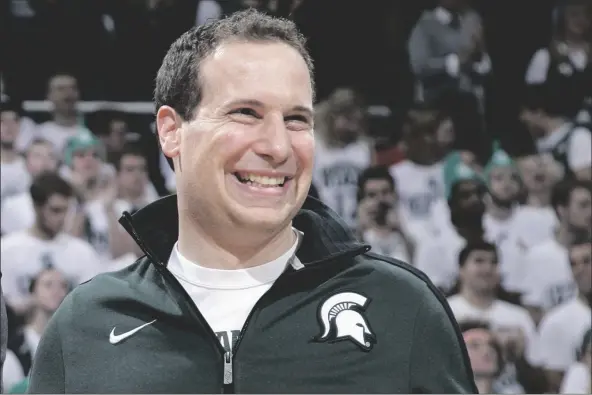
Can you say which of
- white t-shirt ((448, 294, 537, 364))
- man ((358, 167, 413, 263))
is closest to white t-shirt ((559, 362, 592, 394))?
white t-shirt ((448, 294, 537, 364))

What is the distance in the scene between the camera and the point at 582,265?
579 cm

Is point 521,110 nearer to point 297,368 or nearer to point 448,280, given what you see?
point 448,280

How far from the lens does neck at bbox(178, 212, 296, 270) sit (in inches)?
74.5

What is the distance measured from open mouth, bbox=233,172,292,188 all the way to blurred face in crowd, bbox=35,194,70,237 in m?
3.84

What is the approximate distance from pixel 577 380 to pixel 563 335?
0.35m

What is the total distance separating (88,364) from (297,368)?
1.15ft

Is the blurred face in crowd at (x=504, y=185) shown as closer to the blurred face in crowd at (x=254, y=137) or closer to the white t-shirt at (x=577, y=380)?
the white t-shirt at (x=577, y=380)

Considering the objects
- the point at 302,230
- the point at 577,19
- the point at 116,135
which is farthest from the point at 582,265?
the point at 302,230

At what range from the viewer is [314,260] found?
6.23ft

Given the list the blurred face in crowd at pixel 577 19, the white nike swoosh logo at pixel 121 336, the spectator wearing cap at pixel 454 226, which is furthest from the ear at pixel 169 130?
the blurred face in crowd at pixel 577 19

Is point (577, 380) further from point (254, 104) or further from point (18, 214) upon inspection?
point (254, 104)

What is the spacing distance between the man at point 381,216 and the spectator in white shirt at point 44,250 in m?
1.46

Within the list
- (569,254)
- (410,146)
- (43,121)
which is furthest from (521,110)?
(43,121)

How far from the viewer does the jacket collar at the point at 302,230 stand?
192 cm
